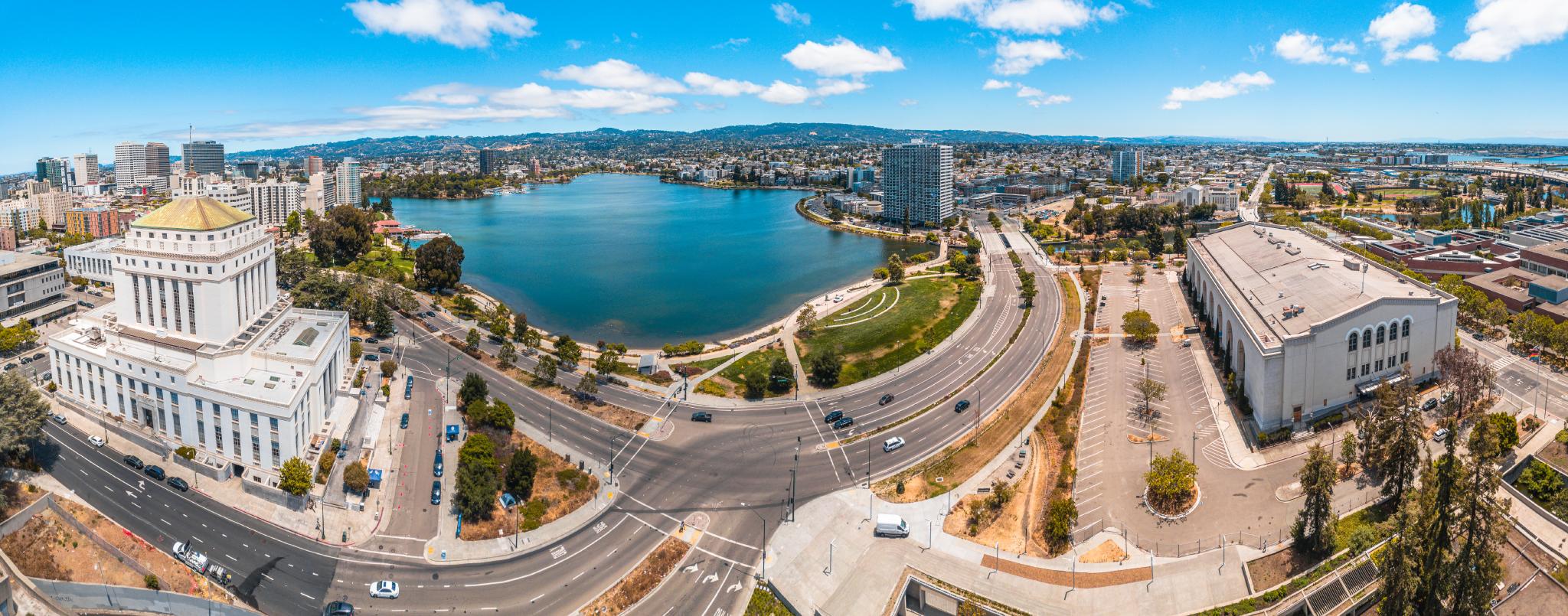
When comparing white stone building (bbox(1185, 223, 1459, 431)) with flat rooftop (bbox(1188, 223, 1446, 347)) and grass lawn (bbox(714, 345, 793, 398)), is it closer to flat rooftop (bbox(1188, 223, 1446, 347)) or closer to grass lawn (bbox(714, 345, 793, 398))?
flat rooftop (bbox(1188, 223, 1446, 347))

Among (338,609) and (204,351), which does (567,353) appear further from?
(338,609)

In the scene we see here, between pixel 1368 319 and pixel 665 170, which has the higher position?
pixel 665 170

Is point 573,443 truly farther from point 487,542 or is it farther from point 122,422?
point 122,422

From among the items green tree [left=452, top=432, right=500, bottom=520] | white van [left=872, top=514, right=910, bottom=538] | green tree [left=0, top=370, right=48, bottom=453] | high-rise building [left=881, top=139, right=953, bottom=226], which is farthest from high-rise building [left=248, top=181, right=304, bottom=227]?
white van [left=872, top=514, right=910, bottom=538]

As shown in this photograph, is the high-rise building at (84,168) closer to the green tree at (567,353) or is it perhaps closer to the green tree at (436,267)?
A: the green tree at (436,267)

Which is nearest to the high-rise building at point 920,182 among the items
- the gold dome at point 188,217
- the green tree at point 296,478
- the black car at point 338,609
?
the gold dome at point 188,217

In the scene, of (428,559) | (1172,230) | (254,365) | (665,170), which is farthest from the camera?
(665,170)

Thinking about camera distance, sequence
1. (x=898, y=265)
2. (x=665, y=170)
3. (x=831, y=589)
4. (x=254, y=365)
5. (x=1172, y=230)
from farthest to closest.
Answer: (x=665, y=170)
(x=1172, y=230)
(x=898, y=265)
(x=254, y=365)
(x=831, y=589)

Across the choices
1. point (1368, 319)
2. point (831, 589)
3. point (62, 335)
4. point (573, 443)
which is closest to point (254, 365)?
point (62, 335)
